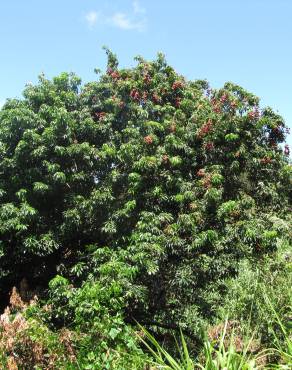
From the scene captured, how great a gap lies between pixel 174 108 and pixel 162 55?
2074mm

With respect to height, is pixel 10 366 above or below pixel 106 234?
below

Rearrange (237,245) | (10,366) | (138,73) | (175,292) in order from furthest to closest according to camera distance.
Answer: (138,73) → (175,292) → (237,245) → (10,366)

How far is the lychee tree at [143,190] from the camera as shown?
988 centimetres

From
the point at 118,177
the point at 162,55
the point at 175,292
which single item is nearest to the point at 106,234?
the point at 118,177

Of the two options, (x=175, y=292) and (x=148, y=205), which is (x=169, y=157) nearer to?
(x=148, y=205)

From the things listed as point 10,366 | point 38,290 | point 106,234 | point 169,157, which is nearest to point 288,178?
point 169,157

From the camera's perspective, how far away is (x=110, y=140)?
38.0ft

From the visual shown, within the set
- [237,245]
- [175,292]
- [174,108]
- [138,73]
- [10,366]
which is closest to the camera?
[10,366]

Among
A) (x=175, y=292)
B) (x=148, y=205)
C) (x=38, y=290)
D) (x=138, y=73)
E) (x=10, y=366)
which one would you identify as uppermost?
(x=138, y=73)

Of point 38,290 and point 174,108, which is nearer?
point 38,290

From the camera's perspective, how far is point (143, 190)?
412 inches

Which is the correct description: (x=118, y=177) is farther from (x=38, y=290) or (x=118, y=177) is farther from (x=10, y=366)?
(x=10, y=366)

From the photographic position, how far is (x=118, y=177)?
10.7 meters

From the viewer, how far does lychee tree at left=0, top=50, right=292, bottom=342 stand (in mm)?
9875
